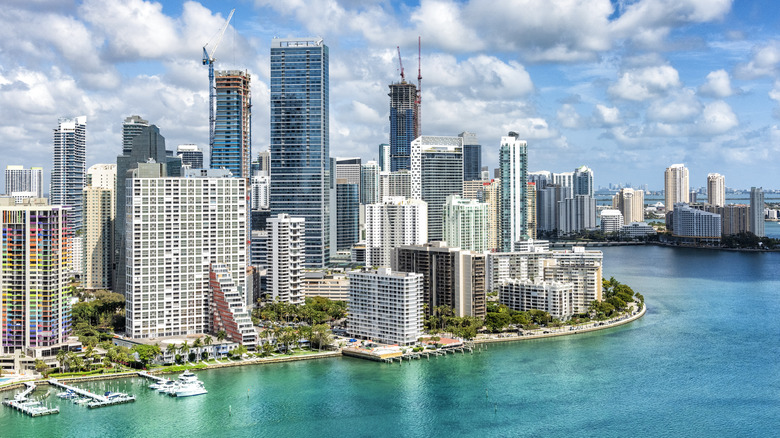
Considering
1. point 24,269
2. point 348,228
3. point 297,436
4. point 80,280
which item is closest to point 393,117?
point 348,228

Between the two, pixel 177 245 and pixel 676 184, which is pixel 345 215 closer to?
pixel 177 245

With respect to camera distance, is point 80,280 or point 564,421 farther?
point 80,280

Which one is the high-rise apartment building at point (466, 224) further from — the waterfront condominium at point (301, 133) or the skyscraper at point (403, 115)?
the skyscraper at point (403, 115)

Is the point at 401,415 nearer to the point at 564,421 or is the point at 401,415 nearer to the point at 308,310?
the point at 564,421

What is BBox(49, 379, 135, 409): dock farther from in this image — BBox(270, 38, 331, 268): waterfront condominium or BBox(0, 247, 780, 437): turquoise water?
BBox(270, 38, 331, 268): waterfront condominium

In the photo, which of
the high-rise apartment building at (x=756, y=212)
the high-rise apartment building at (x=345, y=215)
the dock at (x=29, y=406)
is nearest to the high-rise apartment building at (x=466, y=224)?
the high-rise apartment building at (x=345, y=215)

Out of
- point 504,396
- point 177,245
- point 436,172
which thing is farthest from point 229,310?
point 436,172
